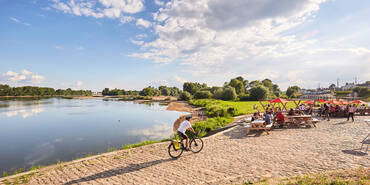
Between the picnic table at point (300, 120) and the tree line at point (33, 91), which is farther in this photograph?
the tree line at point (33, 91)

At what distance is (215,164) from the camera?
21.2 feet

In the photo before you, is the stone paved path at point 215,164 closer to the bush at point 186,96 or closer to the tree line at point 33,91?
the bush at point 186,96

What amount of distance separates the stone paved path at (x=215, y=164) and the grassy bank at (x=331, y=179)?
45 centimetres

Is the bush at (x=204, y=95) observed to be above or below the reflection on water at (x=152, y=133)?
above

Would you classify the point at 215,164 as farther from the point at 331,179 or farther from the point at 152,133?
the point at 152,133

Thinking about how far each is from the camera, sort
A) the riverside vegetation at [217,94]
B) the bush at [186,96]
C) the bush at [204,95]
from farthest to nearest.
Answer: the bush at [186,96] → the bush at [204,95] → the riverside vegetation at [217,94]

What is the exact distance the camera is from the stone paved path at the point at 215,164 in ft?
18.2

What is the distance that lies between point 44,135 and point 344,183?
2471 centimetres

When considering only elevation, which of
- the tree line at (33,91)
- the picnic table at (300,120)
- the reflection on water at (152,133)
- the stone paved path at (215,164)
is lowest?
the reflection on water at (152,133)

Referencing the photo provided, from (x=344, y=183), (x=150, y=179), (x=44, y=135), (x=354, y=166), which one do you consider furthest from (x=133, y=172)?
(x=44, y=135)

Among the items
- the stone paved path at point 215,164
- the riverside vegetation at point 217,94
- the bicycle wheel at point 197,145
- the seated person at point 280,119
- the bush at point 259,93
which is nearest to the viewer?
the stone paved path at point 215,164

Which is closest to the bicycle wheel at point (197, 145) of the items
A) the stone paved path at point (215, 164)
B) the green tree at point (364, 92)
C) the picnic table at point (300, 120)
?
the stone paved path at point (215, 164)

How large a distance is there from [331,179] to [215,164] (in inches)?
134

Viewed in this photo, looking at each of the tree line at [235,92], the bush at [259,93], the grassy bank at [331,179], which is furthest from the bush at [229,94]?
the grassy bank at [331,179]
